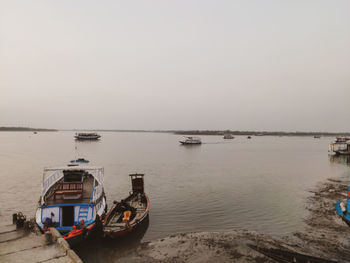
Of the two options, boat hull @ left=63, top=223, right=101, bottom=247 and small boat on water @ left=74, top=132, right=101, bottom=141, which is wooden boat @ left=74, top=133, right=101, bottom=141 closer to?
small boat on water @ left=74, top=132, right=101, bottom=141

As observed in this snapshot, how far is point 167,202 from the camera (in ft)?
82.3

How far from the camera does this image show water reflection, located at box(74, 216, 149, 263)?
543 inches

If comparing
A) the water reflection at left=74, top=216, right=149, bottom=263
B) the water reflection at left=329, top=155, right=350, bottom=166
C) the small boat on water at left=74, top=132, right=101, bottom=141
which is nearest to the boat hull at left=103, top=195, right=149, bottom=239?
the water reflection at left=74, top=216, right=149, bottom=263

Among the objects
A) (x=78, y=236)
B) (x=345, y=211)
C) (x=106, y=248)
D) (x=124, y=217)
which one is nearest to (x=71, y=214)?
(x=78, y=236)

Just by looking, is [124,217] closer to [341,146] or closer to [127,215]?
[127,215]

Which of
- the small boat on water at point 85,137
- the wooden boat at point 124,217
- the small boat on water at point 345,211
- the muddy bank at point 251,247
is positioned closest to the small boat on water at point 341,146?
the small boat on water at point 345,211

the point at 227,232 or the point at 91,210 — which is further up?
the point at 91,210

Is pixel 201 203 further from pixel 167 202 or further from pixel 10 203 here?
pixel 10 203

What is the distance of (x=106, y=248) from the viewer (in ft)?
48.0

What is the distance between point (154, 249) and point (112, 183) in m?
21.4

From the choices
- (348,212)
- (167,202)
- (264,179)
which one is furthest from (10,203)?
(264,179)

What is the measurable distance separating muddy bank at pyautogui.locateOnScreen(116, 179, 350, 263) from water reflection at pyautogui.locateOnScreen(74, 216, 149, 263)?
455 millimetres

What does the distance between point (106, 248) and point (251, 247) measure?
8.67m

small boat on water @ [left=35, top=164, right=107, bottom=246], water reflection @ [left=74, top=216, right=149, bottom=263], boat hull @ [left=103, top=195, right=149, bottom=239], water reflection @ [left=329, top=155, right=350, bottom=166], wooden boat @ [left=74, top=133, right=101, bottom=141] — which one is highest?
wooden boat @ [left=74, top=133, right=101, bottom=141]
